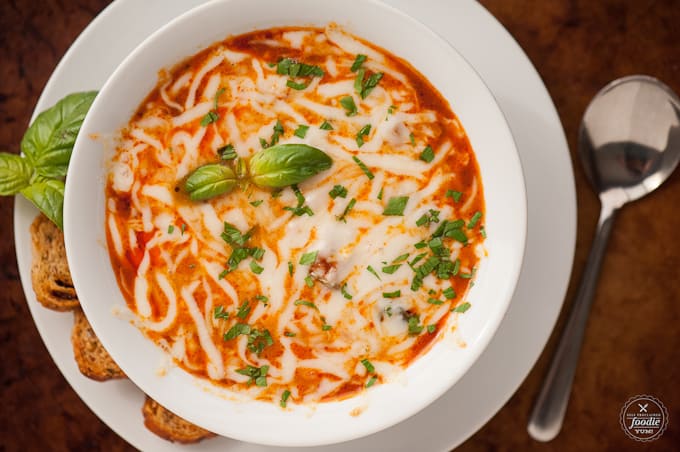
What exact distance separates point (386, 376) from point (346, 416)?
32 cm

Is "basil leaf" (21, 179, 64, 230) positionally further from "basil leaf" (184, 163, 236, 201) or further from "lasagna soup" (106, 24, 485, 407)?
"basil leaf" (184, 163, 236, 201)

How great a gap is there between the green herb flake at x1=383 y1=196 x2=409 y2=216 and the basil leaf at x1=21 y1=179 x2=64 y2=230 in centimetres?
179

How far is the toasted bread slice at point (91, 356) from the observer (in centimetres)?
414

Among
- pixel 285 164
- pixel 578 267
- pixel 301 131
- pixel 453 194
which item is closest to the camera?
pixel 285 164

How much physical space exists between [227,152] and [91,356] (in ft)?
5.15

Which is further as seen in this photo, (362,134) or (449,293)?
(449,293)

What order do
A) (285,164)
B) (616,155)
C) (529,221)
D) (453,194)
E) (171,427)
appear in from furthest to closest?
(616,155)
(171,427)
(529,221)
(453,194)
(285,164)

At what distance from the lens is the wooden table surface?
447cm

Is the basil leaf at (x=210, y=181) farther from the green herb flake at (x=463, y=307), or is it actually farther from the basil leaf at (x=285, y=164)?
the green herb flake at (x=463, y=307)

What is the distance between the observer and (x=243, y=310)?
381 cm

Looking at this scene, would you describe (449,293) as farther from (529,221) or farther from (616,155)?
(616,155)

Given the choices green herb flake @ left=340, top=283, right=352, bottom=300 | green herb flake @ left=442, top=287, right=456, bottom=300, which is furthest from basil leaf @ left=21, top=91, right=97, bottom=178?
green herb flake @ left=442, top=287, right=456, bottom=300

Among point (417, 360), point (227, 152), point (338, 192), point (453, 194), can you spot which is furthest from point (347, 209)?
point (417, 360)

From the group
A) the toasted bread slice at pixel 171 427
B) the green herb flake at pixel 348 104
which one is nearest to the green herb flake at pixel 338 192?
the green herb flake at pixel 348 104
